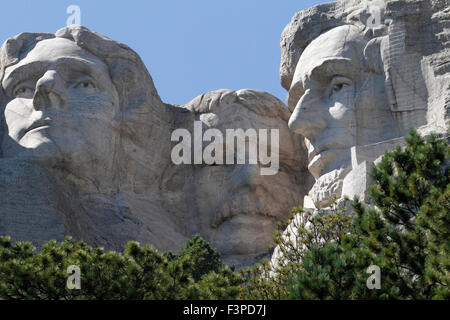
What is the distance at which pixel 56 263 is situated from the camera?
11875 mm

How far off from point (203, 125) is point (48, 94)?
126 inches

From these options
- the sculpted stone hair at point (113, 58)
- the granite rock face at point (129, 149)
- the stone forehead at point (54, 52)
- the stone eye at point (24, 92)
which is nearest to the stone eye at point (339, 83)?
the granite rock face at point (129, 149)

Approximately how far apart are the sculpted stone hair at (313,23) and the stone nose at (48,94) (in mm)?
4262

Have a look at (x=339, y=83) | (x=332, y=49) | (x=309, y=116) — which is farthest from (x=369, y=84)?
(x=309, y=116)

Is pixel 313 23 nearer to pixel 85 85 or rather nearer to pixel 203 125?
pixel 203 125

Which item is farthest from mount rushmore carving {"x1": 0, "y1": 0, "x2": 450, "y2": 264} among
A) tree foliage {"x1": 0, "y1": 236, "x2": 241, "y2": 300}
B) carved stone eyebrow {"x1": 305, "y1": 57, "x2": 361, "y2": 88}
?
tree foliage {"x1": 0, "y1": 236, "x2": 241, "y2": 300}

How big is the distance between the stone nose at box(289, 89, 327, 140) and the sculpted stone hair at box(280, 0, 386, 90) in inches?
57.4

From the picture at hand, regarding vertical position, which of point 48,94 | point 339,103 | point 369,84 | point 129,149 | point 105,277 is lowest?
point 105,277

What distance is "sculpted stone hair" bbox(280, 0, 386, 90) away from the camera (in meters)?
19.8

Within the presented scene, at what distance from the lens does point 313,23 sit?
20422 mm

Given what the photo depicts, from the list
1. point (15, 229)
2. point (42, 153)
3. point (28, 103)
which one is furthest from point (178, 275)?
point (28, 103)

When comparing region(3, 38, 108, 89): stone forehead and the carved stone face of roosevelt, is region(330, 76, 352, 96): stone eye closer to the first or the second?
the carved stone face of roosevelt

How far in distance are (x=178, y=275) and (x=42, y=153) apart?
8088 millimetres
